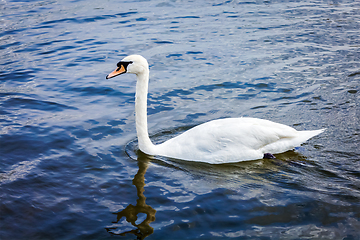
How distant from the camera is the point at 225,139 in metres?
6.21

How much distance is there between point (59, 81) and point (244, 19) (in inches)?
380

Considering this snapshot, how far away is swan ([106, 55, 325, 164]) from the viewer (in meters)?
6.23

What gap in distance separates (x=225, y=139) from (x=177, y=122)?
2.04 metres

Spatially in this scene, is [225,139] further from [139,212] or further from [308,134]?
[139,212]

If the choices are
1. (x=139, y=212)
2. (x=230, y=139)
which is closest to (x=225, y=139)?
(x=230, y=139)

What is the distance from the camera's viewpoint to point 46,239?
4496mm

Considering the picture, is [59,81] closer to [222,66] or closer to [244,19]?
[222,66]

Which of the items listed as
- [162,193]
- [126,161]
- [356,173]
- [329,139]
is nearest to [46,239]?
[162,193]

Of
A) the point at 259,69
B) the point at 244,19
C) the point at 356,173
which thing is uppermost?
the point at 244,19

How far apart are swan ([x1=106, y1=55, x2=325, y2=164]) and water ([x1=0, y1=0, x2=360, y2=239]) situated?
0.60ft

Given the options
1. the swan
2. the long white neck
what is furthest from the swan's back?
the long white neck

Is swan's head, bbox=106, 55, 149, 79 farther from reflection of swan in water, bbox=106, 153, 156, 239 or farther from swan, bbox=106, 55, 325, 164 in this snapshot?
reflection of swan in water, bbox=106, 153, 156, 239

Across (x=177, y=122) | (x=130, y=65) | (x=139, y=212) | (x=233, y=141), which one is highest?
(x=130, y=65)

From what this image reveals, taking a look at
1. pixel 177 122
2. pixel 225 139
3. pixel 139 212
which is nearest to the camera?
pixel 139 212
